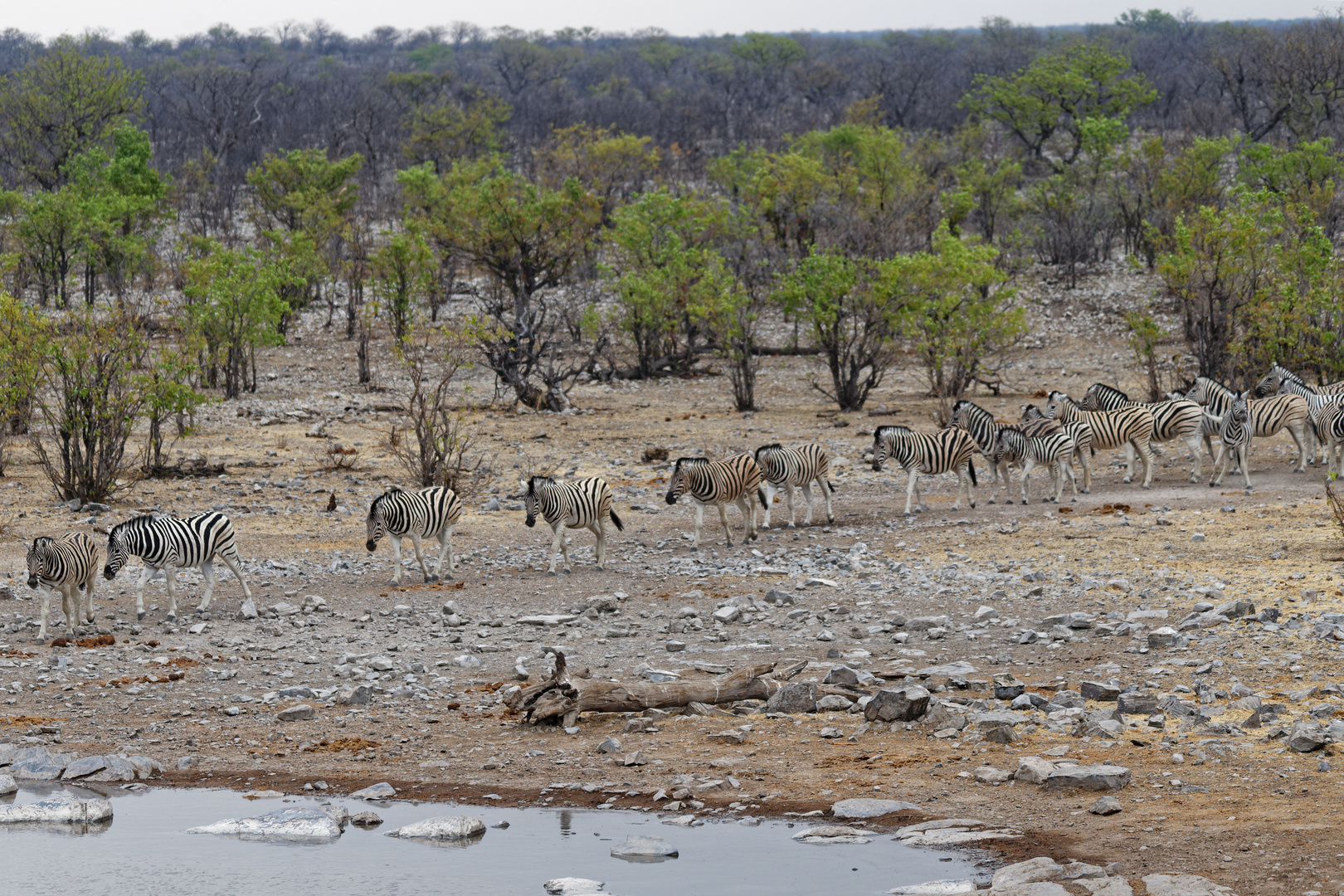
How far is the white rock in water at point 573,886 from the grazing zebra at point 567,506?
26.3ft

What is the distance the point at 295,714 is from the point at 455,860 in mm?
2886

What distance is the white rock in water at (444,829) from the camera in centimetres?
812

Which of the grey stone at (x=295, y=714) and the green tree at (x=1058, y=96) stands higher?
the green tree at (x=1058, y=96)

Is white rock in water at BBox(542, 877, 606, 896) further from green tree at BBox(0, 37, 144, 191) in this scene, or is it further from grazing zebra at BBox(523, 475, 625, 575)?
green tree at BBox(0, 37, 144, 191)

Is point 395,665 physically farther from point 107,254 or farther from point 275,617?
point 107,254

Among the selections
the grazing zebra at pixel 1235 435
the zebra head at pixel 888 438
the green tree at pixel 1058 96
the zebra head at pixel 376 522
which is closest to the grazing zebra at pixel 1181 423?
the grazing zebra at pixel 1235 435

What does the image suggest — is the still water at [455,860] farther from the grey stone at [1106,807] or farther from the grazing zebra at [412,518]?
the grazing zebra at [412,518]

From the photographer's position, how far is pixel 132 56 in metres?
108

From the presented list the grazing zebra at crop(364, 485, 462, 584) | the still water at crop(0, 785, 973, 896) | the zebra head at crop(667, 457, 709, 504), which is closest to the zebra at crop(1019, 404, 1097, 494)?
the zebra head at crop(667, 457, 709, 504)

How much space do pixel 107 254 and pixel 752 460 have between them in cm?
3245

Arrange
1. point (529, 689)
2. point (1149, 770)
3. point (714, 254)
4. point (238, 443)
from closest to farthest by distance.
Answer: point (1149, 770)
point (529, 689)
point (238, 443)
point (714, 254)

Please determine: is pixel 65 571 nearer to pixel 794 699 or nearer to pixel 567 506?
pixel 567 506

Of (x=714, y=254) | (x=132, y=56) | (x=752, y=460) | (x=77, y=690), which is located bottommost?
(x=77, y=690)

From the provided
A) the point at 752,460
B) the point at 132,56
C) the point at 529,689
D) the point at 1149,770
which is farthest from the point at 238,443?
the point at 132,56
